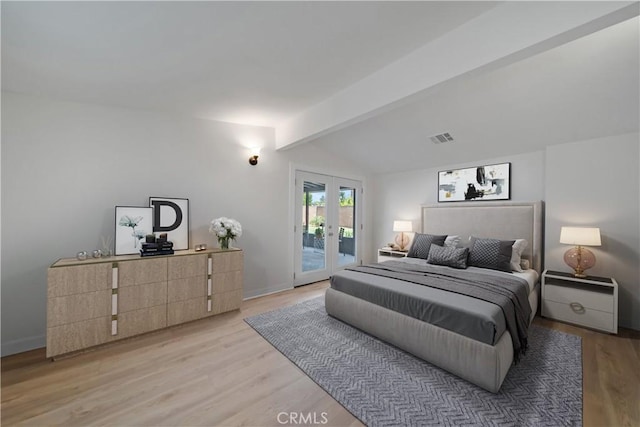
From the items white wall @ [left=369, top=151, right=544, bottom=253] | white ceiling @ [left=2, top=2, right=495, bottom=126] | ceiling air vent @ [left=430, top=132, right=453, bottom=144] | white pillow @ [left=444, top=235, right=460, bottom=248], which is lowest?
white pillow @ [left=444, top=235, right=460, bottom=248]

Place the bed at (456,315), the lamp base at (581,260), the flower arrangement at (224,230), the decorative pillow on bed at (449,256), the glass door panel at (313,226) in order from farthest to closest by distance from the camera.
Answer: the glass door panel at (313,226) → the decorative pillow on bed at (449,256) → the flower arrangement at (224,230) → the lamp base at (581,260) → the bed at (456,315)

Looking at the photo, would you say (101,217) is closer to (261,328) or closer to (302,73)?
(261,328)

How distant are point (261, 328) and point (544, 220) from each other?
12.6 ft

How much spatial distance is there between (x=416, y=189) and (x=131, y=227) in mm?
4403

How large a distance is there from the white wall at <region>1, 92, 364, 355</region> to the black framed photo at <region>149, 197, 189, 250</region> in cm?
10

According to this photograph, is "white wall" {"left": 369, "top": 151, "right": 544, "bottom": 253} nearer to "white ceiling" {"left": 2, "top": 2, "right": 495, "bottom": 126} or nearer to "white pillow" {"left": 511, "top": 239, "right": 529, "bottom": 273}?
"white pillow" {"left": 511, "top": 239, "right": 529, "bottom": 273}

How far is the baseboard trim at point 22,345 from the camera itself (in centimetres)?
228

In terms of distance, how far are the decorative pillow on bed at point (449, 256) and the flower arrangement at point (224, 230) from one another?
2.66 meters

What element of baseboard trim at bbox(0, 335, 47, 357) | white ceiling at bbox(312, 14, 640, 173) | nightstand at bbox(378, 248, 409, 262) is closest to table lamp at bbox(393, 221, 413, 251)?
nightstand at bbox(378, 248, 409, 262)

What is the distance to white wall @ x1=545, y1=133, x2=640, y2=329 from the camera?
279cm

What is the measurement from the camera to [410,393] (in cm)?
178

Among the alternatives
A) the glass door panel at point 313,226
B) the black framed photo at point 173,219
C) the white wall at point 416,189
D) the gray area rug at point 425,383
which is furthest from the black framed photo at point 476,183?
the black framed photo at point 173,219

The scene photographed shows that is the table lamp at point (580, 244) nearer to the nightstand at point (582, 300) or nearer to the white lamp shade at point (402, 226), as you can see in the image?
the nightstand at point (582, 300)

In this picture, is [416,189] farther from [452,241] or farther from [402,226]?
[452,241]
